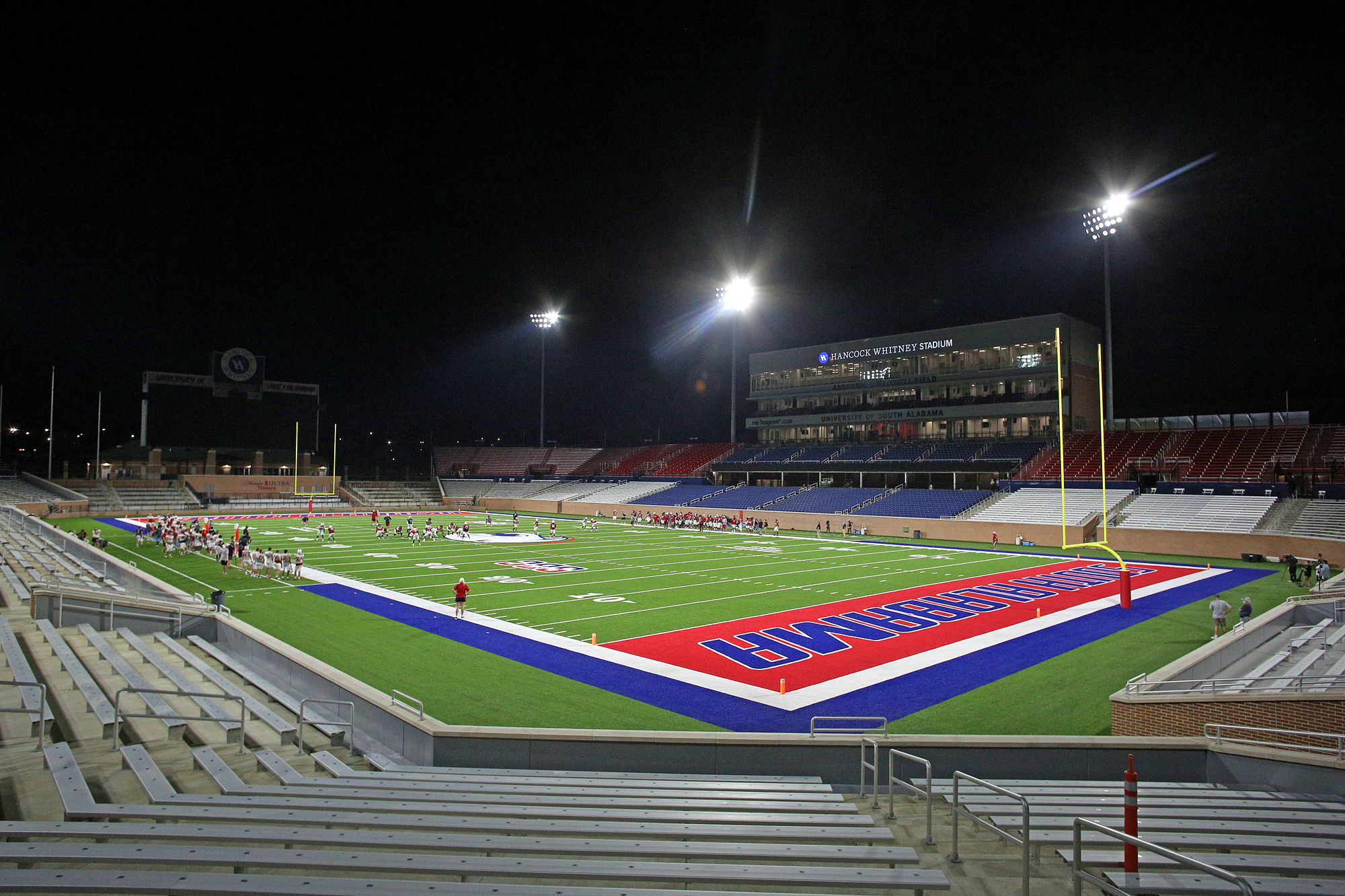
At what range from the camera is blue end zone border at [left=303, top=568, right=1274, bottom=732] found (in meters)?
11.3

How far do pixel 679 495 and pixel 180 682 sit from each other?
50.5 m

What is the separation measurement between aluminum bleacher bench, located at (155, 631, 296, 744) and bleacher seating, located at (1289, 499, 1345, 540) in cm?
3728

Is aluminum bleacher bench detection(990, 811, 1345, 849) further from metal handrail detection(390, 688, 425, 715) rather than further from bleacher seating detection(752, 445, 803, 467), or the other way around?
bleacher seating detection(752, 445, 803, 467)

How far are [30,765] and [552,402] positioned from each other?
270 ft

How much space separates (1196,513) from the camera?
35.3 meters

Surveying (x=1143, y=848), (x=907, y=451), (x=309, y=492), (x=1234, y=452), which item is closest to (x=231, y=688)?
(x=1143, y=848)

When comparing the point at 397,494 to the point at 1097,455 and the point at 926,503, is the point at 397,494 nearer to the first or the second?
the point at 926,503

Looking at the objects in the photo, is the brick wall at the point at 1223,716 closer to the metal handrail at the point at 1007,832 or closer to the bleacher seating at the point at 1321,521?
the metal handrail at the point at 1007,832

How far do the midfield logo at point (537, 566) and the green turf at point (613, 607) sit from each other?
51 cm

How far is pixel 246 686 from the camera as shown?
10977 mm

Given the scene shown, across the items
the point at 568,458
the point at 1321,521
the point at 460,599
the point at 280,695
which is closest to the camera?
the point at 280,695

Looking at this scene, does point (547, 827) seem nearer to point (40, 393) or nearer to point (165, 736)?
point (165, 736)

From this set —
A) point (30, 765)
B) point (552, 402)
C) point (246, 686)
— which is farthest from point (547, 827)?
point (552, 402)

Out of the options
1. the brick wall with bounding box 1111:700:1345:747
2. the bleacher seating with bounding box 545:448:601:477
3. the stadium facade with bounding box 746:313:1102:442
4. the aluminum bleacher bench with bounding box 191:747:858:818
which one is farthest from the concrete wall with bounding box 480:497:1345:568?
the bleacher seating with bounding box 545:448:601:477
